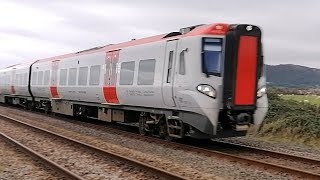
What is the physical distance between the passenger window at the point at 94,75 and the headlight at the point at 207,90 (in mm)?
7122

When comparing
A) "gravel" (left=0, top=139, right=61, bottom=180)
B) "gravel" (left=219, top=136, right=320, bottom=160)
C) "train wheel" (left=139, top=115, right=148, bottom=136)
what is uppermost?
"train wheel" (left=139, top=115, right=148, bottom=136)

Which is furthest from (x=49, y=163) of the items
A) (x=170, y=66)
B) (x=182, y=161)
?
(x=170, y=66)

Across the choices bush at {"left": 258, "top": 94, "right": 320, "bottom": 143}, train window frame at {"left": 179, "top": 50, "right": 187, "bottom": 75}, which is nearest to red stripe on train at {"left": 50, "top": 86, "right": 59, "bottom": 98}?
bush at {"left": 258, "top": 94, "right": 320, "bottom": 143}

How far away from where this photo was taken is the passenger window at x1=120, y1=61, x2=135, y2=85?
14743 mm

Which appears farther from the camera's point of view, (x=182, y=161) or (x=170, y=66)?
(x=170, y=66)

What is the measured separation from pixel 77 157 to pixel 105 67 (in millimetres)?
6973

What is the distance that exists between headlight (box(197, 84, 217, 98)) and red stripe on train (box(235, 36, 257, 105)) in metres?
0.68

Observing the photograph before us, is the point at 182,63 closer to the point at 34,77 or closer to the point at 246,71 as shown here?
the point at 246,71

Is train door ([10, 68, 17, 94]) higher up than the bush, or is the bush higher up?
train door ([10, 68, 17, 94])

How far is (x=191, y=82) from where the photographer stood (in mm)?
11375

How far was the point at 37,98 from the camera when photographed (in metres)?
27.2

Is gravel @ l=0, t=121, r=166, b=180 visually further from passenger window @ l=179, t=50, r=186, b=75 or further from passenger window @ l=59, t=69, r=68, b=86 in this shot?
passenger window @ l=59, t=69, r=68, b=86

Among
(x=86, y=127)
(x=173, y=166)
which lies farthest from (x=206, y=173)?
(x=86, y=127)

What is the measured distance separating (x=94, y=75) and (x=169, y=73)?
620 cm
